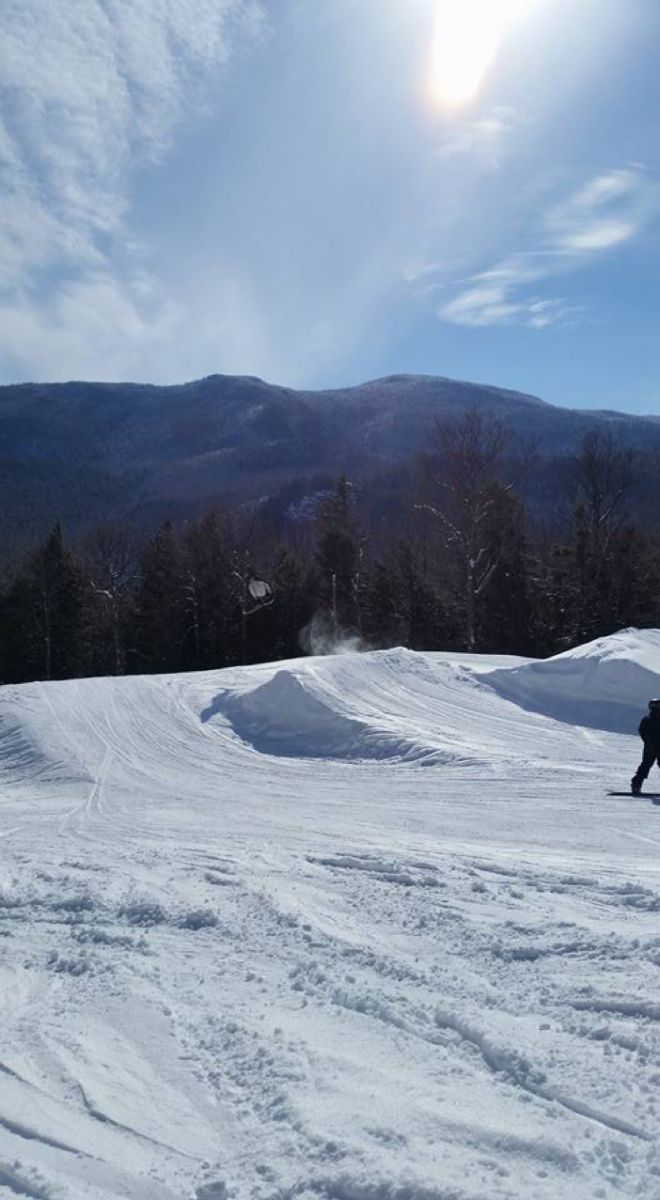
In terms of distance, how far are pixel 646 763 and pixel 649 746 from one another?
262 mm

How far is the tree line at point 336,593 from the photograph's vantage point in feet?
123

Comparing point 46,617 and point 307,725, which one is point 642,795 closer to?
point 307,725

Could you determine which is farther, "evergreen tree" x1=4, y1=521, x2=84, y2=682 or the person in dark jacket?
"evergreen tree" x1=4, y1=521, x2=84, y2=682

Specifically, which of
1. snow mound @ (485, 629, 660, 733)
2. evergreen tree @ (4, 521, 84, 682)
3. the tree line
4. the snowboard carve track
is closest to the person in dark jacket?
snow mound @ (485, 629, 660, 733)

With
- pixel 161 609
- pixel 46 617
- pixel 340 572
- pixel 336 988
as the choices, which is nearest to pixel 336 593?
pixel 340 572

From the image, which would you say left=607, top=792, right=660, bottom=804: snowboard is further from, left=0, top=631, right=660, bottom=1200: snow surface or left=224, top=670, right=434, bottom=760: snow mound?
left=224, top=670, right=434, bottom=760: snow mound

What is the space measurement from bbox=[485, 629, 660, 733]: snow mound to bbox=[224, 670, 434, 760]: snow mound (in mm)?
3762

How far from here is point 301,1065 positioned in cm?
447

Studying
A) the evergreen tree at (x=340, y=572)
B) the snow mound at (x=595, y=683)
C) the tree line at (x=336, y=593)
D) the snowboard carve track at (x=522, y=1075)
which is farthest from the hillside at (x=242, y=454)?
the snowboard carve track at (x=522, y=1075)

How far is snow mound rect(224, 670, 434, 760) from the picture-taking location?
15.1 m

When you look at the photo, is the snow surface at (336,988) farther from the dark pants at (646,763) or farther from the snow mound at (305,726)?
the snow mound at (305,726)

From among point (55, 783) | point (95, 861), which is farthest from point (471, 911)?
point (55, 783)

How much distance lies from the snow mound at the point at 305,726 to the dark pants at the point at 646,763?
390cm

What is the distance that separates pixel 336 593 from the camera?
40625mm
